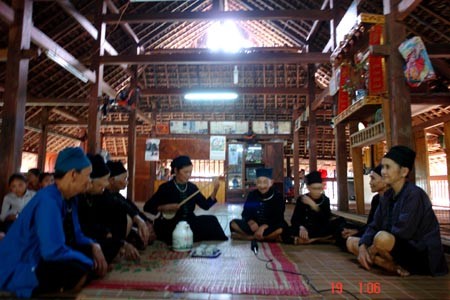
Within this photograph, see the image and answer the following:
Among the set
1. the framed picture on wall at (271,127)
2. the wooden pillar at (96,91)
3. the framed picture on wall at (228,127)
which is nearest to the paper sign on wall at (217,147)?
the framed picture on wall at (228,127)

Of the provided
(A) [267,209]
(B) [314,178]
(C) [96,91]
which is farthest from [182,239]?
(C) [96,91]

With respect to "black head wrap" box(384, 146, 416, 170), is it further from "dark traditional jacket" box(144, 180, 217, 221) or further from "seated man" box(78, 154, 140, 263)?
"seated man" box(78, 154, 140, 263)

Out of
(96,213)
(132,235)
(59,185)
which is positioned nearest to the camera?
(59,185)

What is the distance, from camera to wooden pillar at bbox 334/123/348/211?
564 centimetres

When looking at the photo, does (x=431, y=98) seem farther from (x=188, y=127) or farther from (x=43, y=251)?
(x=188, y=127)

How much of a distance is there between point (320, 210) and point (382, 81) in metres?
1.76

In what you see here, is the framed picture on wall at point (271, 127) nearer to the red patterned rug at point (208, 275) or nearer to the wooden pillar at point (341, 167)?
the wooden pillar at point (341, 167)

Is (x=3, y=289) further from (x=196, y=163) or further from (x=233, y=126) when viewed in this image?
(x=196, y=163)

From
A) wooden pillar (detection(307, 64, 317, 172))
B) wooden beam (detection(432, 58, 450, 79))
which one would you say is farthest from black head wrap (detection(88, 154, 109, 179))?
wooden beam (detection(432, 58, 450, 79))

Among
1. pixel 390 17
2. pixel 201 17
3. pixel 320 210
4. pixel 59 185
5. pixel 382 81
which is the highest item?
pixel 201 17

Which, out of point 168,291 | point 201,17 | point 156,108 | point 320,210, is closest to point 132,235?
point 168,291

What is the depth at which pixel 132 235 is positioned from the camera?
3.37m

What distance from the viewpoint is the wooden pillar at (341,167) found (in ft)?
18.5
